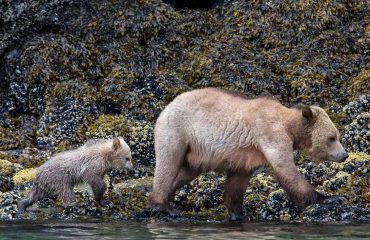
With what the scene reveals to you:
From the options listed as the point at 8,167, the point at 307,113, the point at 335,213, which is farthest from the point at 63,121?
the point at 335,213

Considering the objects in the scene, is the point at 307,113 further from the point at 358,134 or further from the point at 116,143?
the point at 116,143

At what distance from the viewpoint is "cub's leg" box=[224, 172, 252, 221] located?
1247 cm

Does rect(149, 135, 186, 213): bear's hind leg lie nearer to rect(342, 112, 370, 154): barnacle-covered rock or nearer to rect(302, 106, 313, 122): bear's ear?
rect(302, 106, 313, 122): bear's ear

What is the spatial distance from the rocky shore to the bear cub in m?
0.23

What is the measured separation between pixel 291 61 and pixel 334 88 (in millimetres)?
947

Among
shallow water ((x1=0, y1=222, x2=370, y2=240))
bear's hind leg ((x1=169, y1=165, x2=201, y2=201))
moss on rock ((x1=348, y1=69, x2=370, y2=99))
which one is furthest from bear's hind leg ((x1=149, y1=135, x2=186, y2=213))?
moss on rock ((x1=348, y1=69, x2=370, y2=99))

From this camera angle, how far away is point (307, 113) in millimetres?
12055

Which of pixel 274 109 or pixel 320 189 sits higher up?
pixel 274 109

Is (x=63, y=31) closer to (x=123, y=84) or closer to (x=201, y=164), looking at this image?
(x=123, y=84)

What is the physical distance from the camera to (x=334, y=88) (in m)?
15.0

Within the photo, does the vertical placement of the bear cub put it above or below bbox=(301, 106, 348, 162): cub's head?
below

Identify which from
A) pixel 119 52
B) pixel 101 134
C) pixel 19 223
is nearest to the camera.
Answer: pixel 19 223

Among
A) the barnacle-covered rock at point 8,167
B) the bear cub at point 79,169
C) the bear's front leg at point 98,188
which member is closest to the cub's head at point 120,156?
the bear cub at point 79,169

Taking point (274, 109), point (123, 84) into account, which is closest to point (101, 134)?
point (123, 84)
